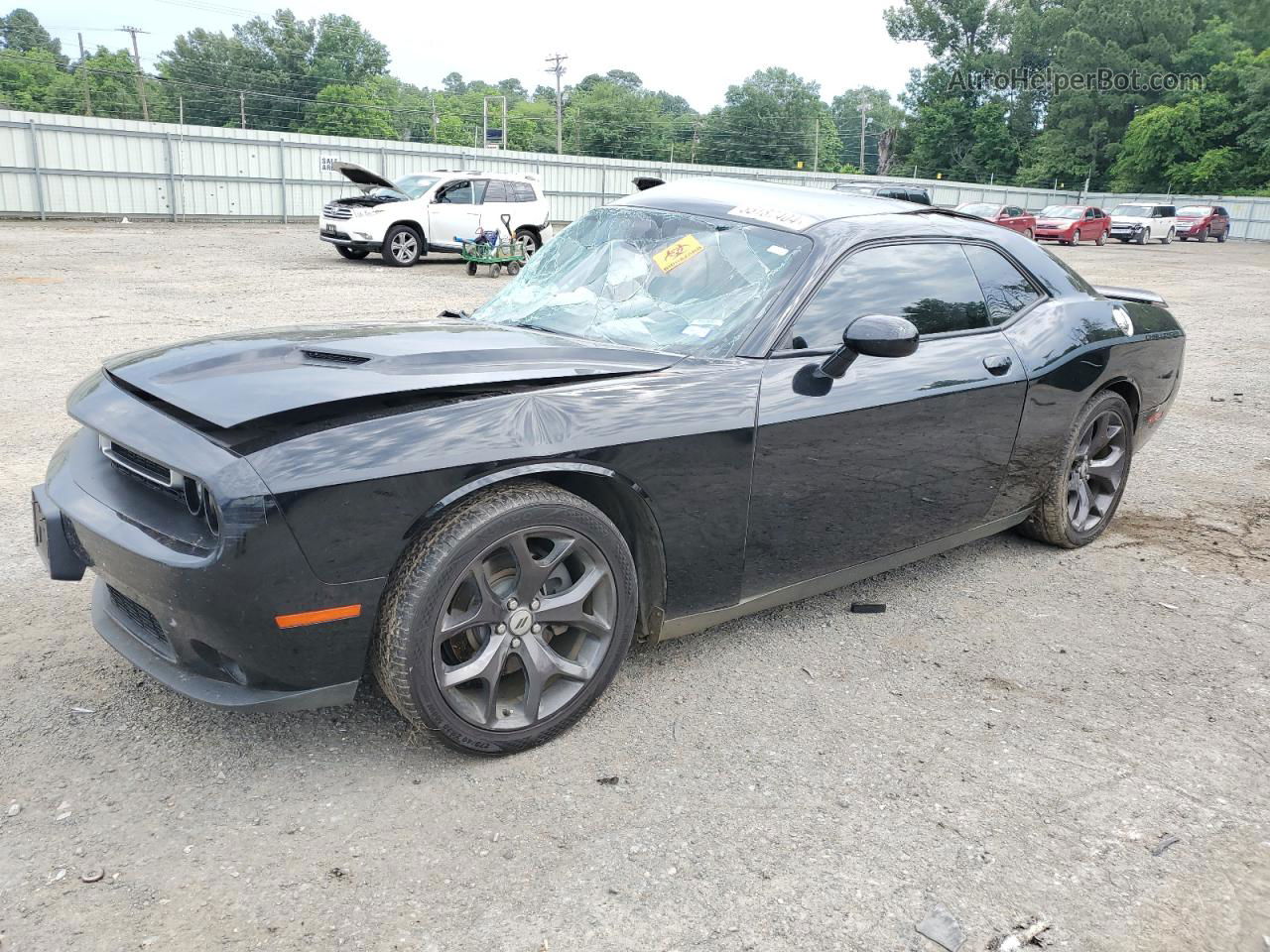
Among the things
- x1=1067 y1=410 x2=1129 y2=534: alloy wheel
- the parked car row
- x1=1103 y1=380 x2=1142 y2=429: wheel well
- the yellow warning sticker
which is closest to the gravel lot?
x1=1067 y1=410 x2=1129 y2=534: alloy wheel

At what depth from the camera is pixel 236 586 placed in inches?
90.4

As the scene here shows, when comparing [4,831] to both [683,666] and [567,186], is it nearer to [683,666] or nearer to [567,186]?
→ [683,666]

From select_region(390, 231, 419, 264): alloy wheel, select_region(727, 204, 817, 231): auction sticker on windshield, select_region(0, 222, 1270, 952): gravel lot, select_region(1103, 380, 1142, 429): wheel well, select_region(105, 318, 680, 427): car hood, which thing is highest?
select_region(727, 204, 817, 231): auction sticker on windshield

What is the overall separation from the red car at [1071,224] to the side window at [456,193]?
22.2 metres

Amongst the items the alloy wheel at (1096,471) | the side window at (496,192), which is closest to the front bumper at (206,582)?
the alloy wheel at (1096,471)

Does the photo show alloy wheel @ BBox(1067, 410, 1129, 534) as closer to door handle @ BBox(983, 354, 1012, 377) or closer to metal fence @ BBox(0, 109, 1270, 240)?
door handle @ BBox(983, 354, 1012, 377)

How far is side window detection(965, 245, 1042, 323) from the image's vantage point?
404cm

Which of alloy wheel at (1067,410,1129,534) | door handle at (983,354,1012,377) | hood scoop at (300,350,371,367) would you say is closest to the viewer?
hood scoop at (300,350,371,367)

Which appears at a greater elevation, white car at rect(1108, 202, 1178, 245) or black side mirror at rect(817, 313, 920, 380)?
black side mirror at rect(817, 313, 920, 380)

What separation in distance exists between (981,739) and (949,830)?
0.52 metres

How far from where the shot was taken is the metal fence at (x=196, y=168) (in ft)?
82.0

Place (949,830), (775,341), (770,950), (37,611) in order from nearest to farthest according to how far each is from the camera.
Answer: (770,950) → (949,830) → (775,341) → (37,611)

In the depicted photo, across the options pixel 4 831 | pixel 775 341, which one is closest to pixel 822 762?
pixel 775 341

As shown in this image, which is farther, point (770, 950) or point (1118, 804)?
point (1118, 804)
